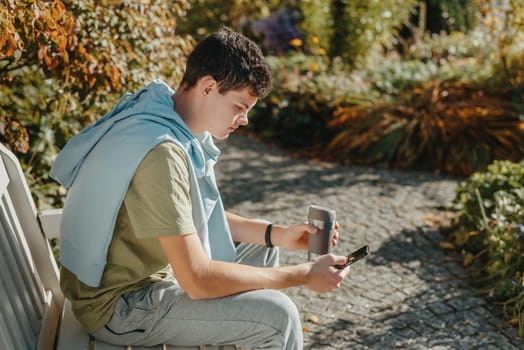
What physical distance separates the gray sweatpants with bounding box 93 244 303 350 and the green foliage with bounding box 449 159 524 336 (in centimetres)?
183

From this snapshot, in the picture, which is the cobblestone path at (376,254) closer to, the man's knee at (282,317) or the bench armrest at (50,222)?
the man's knee at (282,317)

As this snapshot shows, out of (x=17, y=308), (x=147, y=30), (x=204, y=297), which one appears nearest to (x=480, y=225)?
(x=147, y=30)

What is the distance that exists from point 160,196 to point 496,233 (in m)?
2.64

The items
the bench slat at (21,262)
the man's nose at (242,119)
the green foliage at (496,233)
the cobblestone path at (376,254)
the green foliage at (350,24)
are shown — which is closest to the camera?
the bench slat at (21,262)

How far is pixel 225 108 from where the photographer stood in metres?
2.12

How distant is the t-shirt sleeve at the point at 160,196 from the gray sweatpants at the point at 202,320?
277mm

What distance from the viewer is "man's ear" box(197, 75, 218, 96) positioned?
2.06 metres

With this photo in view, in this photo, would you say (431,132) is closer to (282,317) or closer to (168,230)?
(282,317)

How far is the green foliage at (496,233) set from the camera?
3490 millimetres

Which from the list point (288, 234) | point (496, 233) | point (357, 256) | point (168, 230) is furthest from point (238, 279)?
point (496, 233)

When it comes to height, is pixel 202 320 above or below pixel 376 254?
above

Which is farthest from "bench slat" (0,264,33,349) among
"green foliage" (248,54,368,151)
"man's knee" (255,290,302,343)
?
"green foliage" (248,54,368,151)

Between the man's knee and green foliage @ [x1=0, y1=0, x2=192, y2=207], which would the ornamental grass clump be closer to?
green foliage @ [x1=0, y1=0, x2=192, y2=207]

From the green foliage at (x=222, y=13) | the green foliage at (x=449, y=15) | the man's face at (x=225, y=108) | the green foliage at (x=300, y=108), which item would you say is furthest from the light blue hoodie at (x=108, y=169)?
the green foliage at (x=449, y=15)
